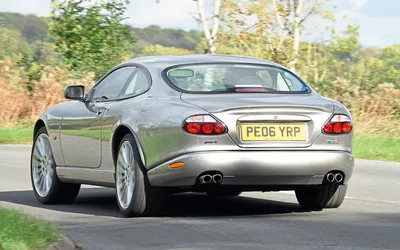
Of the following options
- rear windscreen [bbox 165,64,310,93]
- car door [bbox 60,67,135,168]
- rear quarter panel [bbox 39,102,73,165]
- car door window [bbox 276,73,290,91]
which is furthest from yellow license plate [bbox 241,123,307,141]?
rear quarter panel [bbox 39,102,73,165]

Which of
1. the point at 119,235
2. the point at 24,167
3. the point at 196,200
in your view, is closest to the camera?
the point at 119,235

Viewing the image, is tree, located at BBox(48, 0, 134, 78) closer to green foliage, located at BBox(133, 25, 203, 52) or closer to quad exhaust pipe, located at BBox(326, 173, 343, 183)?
quad exhaust pipe, located at BBox(326, 173, 343, 183)

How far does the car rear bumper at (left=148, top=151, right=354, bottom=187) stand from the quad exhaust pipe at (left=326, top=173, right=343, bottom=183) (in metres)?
0.08

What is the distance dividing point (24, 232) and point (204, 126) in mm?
2149

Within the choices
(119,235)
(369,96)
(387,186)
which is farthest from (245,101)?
(369,96)

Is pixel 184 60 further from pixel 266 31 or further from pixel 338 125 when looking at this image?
pixel 266 31

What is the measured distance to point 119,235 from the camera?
889cm

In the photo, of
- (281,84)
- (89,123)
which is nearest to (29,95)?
(89,123)

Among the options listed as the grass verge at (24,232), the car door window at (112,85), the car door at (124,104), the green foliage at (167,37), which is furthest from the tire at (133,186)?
the green foliage at (167,37)

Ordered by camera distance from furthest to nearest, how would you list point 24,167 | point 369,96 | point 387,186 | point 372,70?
point 372,70
point 369,96
point 24,167
point 387,186

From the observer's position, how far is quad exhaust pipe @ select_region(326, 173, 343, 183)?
32.7 feet

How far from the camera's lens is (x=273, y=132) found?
9.67 metres

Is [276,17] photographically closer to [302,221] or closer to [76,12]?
[76,12]

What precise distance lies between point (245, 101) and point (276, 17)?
20443 mm
